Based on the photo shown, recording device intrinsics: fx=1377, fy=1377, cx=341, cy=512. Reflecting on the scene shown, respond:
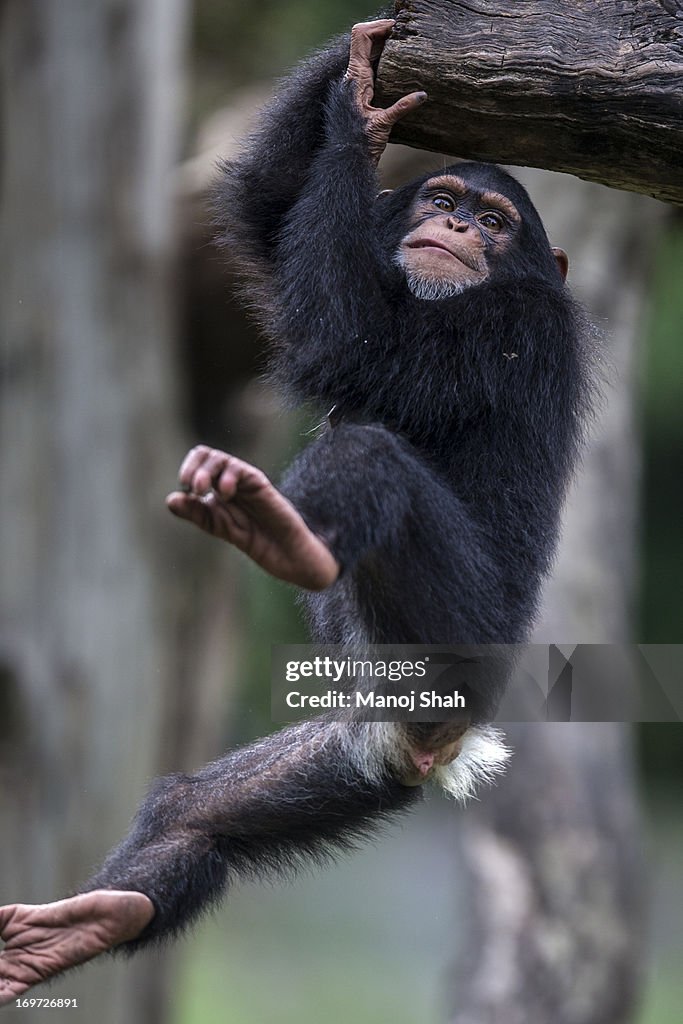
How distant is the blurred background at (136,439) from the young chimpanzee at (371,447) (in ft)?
8.04

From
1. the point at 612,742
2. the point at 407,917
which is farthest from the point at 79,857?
the point at 407,917

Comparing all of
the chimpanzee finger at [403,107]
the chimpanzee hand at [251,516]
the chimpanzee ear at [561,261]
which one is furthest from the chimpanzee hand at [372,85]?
the chimpanzee hand at [251,516]

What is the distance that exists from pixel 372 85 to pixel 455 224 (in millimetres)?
356

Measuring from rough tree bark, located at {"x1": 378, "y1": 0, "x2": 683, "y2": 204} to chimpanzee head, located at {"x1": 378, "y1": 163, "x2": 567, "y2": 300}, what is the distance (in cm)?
22

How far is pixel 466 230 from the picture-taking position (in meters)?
3.11

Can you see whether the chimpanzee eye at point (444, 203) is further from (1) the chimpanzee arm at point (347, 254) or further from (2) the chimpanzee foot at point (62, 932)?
(2) the chimpanzee foot at point (62, 932)

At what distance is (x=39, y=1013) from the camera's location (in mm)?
6609

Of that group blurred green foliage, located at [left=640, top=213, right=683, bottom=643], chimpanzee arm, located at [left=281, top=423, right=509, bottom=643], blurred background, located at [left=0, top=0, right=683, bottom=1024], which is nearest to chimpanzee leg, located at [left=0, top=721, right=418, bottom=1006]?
chimpanzee arm, located at [left=281, top=423, right=509, bottom=643]

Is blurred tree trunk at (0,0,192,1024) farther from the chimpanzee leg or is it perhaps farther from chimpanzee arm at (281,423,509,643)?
chimpanzee arm at (281,423,509,643)

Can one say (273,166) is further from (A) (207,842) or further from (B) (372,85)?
(A) (207,842)

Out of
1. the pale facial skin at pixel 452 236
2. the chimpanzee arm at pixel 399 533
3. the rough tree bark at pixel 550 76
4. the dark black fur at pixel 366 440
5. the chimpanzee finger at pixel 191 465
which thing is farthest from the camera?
the pale facial skin at pixel 452 236

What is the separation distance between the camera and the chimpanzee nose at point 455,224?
10.2ft

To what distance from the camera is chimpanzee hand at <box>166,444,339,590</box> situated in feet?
7.30

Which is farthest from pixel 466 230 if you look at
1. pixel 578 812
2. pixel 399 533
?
pixel 578 812
